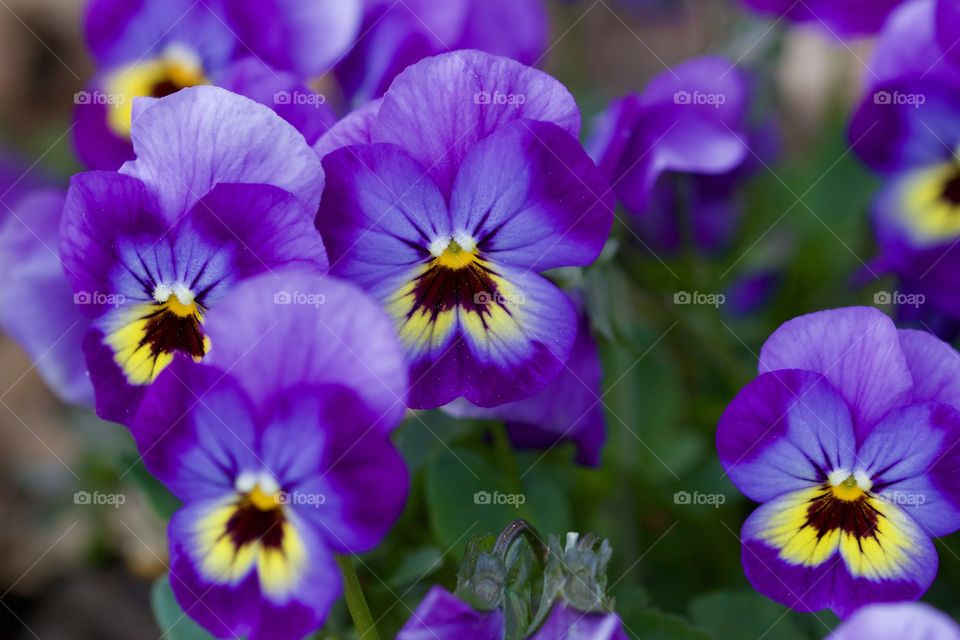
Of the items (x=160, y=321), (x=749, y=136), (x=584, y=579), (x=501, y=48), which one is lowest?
(x=584, y=579)

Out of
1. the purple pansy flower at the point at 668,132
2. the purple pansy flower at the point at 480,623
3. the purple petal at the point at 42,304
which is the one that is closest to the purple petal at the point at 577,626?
the purple pansy flower at the point at 480,623

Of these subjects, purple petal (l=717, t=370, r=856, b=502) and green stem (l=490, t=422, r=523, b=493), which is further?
green stem (l=490, t=422, r=523, b=493)

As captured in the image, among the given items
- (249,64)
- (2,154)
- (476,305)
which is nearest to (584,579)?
(476,305)

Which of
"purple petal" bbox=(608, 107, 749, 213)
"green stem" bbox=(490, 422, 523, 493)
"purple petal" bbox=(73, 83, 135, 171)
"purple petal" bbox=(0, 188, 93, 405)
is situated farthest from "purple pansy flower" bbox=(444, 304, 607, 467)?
"purple petal" bbox=(73, 83, 135, 171)

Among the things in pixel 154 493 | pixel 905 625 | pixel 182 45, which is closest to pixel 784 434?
pixel 905 625

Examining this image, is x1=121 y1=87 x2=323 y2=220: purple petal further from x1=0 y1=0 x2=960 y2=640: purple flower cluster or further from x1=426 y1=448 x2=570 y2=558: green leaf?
x1=426 y1=448 x2=570 y2=558: green leaf

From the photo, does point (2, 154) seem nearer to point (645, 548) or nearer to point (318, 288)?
point (645, 548)
